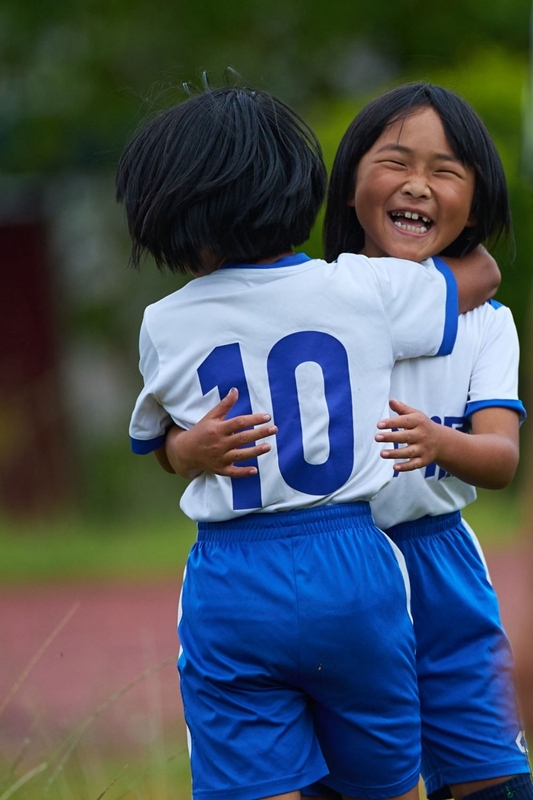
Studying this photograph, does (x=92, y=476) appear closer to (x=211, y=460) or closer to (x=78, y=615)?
(x=78, y=615)

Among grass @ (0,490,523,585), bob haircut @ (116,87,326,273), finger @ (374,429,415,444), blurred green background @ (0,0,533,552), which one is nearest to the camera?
finger @ (374,429,415,444)

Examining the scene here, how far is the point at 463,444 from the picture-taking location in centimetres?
216

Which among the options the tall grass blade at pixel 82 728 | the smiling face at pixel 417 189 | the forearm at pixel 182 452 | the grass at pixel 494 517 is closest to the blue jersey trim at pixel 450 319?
the smiling face at pixel 417 189

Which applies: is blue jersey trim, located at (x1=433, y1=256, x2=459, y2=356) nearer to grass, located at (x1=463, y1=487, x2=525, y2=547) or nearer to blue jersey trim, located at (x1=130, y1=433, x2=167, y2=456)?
blue jersey trim, located at (x1=130, y1=433, x2=167, y2=456)

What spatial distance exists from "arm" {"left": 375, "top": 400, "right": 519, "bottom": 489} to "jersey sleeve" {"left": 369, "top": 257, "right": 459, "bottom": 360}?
15 centimetres

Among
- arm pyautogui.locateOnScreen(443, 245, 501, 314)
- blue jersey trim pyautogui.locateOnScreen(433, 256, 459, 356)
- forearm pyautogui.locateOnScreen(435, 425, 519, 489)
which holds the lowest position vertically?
forearm pyautogui.locateOnScreen(435, 425, 519, 489)

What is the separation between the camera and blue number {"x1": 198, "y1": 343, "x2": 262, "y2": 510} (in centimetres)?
209

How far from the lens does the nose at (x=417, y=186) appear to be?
2332 millimetres

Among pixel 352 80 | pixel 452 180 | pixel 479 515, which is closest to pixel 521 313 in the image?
pixel 479 515

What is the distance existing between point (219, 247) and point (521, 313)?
283 inches

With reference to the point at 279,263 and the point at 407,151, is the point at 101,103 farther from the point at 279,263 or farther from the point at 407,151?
the point at 279,263

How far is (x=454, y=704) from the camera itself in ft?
7.80

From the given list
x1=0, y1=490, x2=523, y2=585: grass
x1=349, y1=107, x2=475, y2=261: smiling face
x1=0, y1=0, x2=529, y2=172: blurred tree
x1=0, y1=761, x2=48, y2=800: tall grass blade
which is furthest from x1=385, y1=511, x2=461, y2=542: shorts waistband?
x1=0, y1=0, x2=529, y2=172: blurred tree

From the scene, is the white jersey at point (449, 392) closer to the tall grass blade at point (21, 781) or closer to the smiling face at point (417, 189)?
the smiling face at point (417, 189)
